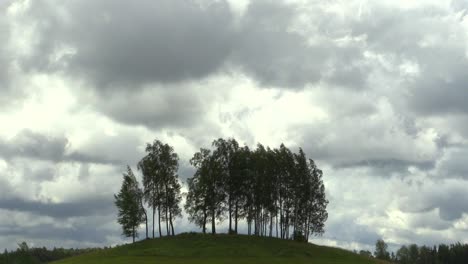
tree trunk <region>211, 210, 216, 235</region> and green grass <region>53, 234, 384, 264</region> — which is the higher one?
tree trunk <region>211, 210, 216, 235</region>

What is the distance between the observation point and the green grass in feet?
299

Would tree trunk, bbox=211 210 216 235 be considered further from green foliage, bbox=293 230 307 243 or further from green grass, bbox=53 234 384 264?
green foliage, bbox=293 230 307 243

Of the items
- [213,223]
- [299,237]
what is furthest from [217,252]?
[299,237]

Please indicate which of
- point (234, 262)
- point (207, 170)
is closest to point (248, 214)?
point (207, 170)

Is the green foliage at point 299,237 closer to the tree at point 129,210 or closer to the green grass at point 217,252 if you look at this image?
the green grass at point 217,252

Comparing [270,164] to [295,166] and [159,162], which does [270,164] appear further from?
[159,162]

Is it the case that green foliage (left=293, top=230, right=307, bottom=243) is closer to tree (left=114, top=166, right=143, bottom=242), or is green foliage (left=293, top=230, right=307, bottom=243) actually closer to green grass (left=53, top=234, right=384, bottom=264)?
green grass (left=53, top=234, right=384, bottom=264)

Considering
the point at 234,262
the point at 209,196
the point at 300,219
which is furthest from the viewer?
the point at 300,219

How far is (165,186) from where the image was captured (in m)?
125

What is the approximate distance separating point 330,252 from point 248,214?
25.3m

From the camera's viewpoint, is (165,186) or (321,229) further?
(321,229)

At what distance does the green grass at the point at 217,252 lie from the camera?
299 ft

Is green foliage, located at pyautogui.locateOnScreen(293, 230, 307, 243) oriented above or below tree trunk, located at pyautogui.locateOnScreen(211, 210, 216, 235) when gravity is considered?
below

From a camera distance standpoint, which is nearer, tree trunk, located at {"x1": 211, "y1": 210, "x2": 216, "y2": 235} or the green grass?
the green grass
